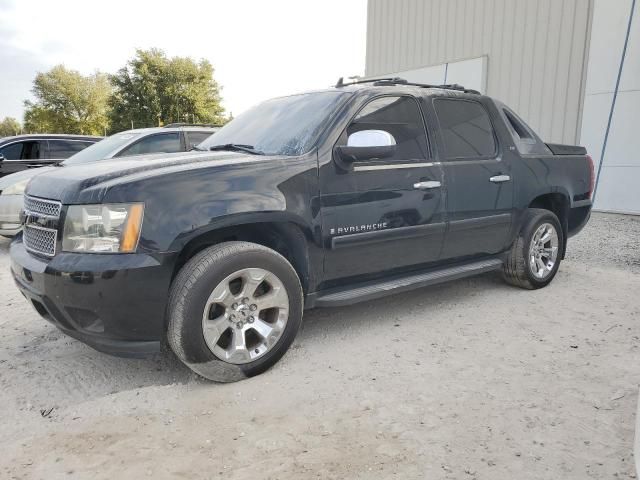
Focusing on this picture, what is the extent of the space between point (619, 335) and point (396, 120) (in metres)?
2.23

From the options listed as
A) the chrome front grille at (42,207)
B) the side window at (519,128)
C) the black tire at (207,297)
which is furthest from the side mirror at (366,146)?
the side window at (519,128)

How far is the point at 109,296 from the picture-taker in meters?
2.53

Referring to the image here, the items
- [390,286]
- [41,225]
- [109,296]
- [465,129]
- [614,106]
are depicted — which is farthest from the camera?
[614,106]

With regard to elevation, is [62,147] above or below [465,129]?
below

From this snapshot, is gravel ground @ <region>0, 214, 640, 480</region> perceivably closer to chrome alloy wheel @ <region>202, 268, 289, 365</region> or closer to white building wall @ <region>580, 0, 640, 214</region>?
chrome alloy wheel @ <region>202, 268, 289, 365</region>

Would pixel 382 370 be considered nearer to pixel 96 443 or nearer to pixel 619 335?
pixel 96 443

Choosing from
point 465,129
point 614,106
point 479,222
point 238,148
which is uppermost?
point 614,106

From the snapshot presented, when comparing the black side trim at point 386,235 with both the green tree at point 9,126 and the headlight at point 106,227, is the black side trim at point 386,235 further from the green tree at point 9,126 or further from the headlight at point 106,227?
the green tree at point 9,126

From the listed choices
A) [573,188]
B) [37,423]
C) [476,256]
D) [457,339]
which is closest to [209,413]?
[37,423]

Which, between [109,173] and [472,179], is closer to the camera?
[109,173]

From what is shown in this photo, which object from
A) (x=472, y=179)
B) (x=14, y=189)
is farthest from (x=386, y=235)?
(x=14, y=189)

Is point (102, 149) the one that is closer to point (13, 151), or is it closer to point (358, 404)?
point (13, 151)

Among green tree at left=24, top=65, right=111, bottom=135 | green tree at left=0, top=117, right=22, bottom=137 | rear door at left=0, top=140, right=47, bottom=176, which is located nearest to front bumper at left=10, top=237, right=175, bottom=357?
rear door at left=0, top=140, right=47, bottom=176

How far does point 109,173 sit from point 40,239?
1.85 feet
